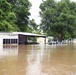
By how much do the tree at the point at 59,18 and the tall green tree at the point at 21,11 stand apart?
201 inches

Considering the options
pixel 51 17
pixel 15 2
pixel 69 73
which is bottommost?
pixel 69 73

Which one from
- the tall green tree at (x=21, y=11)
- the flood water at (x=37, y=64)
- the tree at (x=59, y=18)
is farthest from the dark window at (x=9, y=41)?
the flood water at (x=37, y=64)

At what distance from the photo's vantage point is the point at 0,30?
4997cm

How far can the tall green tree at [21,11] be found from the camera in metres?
59.7

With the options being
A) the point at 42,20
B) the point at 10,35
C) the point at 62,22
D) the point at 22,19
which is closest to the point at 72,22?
the point at 62,22

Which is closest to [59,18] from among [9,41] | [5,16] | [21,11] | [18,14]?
[21,11]

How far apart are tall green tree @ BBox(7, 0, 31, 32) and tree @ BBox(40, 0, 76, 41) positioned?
510 cm

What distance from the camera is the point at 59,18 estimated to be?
58656 millimetres

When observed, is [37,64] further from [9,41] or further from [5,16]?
[5,16]

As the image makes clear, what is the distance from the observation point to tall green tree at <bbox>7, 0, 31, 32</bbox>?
196 ft

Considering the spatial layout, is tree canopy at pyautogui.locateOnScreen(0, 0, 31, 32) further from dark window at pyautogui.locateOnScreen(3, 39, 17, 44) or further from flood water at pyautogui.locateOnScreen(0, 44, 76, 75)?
flood water at pyautogui.locateOnScreen(0, 44, 76, 75)

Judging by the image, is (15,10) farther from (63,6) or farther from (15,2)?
(63,6)

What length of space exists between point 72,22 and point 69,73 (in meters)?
50.3

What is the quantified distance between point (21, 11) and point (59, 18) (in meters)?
11.2
